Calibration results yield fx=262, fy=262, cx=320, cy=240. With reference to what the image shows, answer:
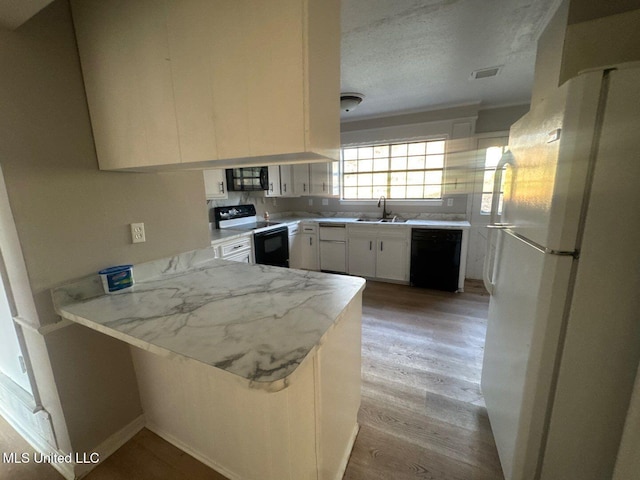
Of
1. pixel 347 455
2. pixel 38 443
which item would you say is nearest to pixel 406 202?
pixel 347 455

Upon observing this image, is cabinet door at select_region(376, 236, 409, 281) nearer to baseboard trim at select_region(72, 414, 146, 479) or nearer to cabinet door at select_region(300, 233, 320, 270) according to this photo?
cabinet door at select_region(300, 233, 320, 270)

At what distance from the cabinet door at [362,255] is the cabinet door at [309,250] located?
58 cm

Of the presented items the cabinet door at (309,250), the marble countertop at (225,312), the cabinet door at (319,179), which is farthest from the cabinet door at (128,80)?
the cabinet door at (319,179)

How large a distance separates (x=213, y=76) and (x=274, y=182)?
3182 millimetres

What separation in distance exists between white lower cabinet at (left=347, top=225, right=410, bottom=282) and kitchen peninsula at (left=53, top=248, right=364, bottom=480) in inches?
99.6

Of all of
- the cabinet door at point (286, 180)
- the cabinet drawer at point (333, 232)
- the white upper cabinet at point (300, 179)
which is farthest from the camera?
the white upper cabinet at point (300, 179)

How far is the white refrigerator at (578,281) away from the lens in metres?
0.85

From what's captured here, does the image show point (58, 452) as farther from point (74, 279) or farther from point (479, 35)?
point (479, 35)

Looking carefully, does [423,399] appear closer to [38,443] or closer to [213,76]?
[213,76]

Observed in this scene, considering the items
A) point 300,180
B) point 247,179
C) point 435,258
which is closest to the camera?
point 247,179

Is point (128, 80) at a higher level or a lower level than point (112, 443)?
higher

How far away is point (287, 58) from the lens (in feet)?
2.58

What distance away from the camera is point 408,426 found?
160 centimetres

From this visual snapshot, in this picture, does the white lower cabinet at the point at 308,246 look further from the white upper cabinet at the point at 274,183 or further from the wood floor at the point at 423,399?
the wood floor at the point at 423,399
